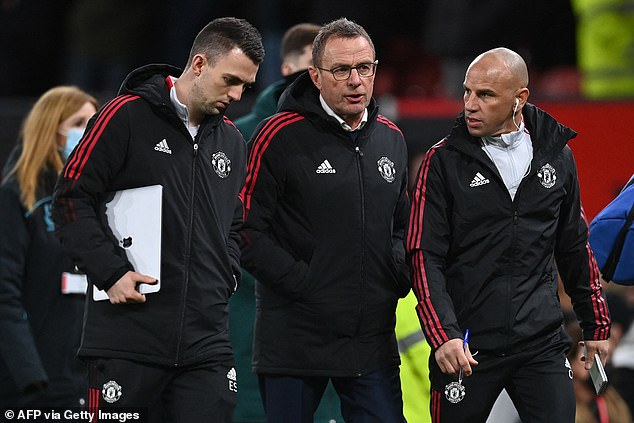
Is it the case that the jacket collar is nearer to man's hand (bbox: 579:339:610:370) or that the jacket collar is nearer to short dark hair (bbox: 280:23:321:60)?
man's hand (bbox: 579:339:610:370)

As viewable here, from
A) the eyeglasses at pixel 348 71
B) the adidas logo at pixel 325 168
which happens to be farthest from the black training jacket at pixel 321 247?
the eyeglasses at pixel 348 71

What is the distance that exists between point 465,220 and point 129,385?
141 cm

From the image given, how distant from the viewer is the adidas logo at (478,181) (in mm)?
5387

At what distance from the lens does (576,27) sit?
10.7 m

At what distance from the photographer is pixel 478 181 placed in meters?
5.39

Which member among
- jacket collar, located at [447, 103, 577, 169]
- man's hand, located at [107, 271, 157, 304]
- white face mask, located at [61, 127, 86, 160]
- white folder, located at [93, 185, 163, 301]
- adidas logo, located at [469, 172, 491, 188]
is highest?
white face mask, located at [61, 127, 86, 160]

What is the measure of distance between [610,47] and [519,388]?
4.28m

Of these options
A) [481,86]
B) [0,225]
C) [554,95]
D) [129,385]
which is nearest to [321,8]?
[554,95]

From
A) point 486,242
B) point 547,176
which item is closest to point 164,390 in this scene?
point 486,242

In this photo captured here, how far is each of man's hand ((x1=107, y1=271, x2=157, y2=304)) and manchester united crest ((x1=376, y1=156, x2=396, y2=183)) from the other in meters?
1.18

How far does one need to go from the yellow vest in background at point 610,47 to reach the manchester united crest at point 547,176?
3733 mm

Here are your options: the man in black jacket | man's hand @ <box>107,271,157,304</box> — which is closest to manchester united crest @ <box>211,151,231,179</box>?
the man in black jacket

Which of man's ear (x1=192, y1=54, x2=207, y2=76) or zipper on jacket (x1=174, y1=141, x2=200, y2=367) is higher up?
man's ear (x1=192, y1=54, x2=207, y2=76)

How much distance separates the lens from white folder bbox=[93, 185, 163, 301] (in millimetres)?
5062
